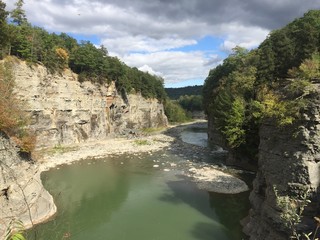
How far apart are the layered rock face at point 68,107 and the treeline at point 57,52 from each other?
1785mm

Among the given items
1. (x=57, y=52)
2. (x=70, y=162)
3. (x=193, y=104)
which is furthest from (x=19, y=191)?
(x=193, y=104)

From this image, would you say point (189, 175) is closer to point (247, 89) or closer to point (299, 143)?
point (247, 89)

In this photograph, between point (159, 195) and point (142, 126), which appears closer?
point (159, 195)

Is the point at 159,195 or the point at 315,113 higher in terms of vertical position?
the point at 315,113

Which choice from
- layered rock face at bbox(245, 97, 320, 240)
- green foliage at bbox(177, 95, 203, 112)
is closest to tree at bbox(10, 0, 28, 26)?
layered rock face at bbox(245, 97, 320, 240)

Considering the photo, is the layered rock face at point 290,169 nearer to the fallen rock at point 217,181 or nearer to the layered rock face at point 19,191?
the fallen rock at point 217,181

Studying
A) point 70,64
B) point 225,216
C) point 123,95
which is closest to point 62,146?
point 70,64

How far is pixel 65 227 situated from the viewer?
20.0 metres

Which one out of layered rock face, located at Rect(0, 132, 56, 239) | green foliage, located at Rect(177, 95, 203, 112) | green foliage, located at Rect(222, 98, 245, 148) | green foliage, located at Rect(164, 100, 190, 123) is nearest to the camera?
layered rock face, located at Rect(0, 132, 56, 239)

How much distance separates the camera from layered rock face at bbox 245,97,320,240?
14062mm

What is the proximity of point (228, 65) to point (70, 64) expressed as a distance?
1141 inches

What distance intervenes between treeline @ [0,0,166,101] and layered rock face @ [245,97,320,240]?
29565 millimetres

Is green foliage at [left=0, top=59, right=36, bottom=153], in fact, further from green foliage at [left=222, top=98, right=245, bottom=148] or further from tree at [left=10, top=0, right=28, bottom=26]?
tree at [left=10, top=0, right=28, bottom=26]

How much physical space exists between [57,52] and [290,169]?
4658cm
